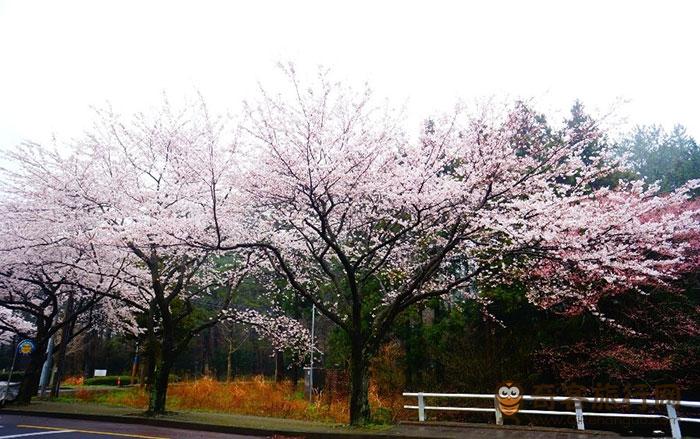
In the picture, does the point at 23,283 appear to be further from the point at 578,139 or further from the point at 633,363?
the point at 633,363

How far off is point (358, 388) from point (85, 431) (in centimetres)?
634

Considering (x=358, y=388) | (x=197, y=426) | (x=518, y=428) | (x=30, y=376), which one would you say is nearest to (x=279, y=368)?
(x=30, y=376)

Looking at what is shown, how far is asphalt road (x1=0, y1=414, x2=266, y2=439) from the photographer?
973 centimetres

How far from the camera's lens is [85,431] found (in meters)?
10.5

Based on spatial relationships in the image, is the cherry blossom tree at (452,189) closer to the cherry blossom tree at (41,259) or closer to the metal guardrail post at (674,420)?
the metal guardrail post at (674,420)

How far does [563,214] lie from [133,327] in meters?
18.2

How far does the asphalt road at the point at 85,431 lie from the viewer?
31.9 feet

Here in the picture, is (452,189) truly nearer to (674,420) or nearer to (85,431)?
(674,420)

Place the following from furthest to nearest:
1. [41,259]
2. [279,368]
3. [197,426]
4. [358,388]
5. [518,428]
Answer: [279,368] < [41,259] < [197,426] < [358,388] < [518,428]

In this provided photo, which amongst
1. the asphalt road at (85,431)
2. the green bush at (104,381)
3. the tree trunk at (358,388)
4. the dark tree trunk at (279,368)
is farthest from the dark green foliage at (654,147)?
the green bush at (104,381)

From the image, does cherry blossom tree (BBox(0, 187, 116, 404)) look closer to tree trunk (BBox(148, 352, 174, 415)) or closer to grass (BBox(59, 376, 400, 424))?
tree trunk (BBox(148, 352, 174, 415))

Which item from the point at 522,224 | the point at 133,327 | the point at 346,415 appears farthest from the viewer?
the point at 133,327

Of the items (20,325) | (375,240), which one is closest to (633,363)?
(375,240)

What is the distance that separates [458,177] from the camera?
35.4ft
